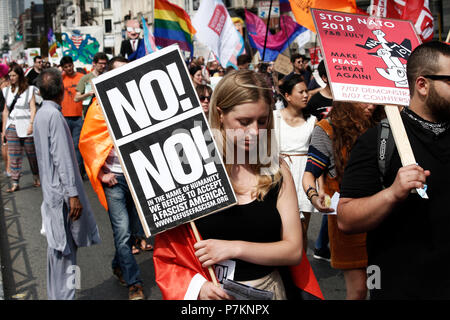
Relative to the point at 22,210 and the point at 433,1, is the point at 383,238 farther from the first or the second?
the point at 433,1

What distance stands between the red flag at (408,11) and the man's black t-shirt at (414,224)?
142 inches

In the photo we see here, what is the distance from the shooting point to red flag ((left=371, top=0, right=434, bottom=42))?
18.5 ft

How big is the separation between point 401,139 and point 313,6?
2.95 meters

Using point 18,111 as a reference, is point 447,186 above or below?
above

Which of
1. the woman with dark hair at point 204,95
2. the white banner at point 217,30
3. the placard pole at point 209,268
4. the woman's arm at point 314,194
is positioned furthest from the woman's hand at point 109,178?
the white banner at point 217,30

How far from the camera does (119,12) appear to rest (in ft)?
231

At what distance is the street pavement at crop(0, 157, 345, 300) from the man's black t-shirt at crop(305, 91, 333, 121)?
157 centimetres

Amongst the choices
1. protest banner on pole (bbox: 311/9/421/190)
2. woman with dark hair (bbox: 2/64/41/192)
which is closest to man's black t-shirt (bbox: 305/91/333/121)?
protest banner on pole (bbox: 311/9/421/190)

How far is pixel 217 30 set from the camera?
31.0ft

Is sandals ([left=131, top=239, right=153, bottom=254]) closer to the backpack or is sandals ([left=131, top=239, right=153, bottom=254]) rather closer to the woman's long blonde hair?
the woman's long blonde hair

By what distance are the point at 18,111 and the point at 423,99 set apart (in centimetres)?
853

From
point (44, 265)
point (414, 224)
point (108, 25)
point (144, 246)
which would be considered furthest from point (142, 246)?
point (108, 25)

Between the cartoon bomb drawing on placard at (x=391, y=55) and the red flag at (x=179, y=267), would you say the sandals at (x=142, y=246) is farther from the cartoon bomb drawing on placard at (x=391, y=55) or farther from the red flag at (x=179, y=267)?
the cartoon bomb drawing on placard at (x=391, y=55)
